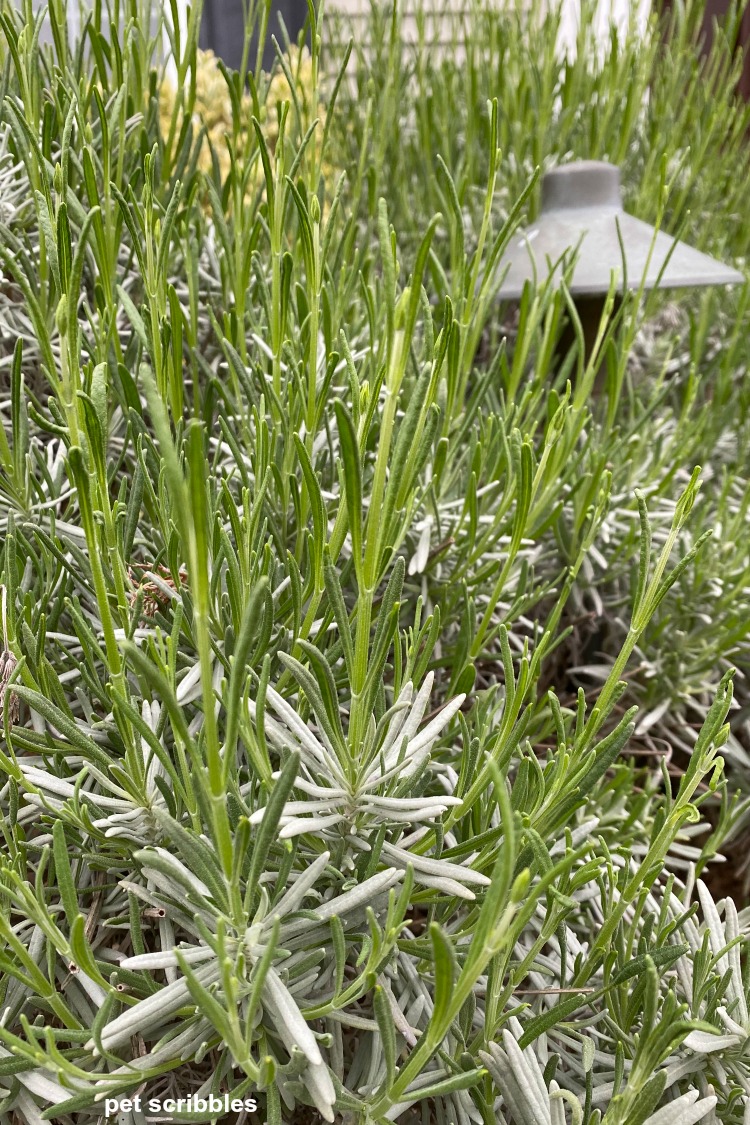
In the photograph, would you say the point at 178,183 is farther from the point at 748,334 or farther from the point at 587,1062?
the point at 748,334

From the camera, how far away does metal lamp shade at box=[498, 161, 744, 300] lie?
0.80m

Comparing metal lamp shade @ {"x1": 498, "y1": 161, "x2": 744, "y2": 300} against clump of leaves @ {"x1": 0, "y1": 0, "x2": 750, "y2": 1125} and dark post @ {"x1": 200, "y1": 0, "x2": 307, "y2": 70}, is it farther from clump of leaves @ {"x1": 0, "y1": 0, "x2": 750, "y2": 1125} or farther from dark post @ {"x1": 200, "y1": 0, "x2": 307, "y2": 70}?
dark post @ {"x1": 200, "y1": 0, "x2": 307, "y2": 70}

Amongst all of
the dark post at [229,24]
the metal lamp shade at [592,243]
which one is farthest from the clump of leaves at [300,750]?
the dark post at [229,24]

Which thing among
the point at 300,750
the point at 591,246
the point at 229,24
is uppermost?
the point at 229,24

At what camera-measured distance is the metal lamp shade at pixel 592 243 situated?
2.62ft

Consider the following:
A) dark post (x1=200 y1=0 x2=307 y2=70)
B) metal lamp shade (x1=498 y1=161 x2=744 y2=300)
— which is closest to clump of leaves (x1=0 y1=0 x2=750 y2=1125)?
metal lamp shade (x1=498 y1=161 x2=744 y2=300)

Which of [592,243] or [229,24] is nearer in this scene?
[592,243]

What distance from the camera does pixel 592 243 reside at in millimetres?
848

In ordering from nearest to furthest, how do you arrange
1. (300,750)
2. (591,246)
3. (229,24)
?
(300,750) < (591,246) < (229,24)

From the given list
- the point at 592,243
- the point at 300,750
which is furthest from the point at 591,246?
the point at 300,750

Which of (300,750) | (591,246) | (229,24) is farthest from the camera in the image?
(229,24)

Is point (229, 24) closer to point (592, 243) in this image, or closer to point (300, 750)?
point (592, 243)

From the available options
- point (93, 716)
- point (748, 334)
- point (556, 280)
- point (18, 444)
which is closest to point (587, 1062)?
point (93, 716)

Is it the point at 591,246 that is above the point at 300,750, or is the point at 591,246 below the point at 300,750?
above
